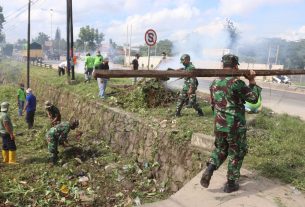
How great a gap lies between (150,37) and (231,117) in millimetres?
8556

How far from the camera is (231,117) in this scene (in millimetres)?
4605

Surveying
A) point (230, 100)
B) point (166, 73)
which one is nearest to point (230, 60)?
point (230, 100)

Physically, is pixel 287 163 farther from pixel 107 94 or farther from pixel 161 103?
pixel 107 94

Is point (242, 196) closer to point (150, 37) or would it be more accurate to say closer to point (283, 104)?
point (150, 37)

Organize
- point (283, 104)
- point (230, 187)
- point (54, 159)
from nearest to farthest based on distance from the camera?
point (230, 187) → point (54, 159) → point (283, 104)

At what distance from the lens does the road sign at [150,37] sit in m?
12.5

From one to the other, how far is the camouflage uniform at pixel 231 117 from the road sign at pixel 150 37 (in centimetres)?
811

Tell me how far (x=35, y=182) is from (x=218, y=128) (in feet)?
16.1

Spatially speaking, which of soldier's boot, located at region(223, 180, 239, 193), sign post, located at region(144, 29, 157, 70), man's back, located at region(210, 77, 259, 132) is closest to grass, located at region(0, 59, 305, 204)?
soldier's boot, located at region(223, 180, 239, 193)

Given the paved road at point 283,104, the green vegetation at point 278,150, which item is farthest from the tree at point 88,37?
the green vegetation at point 278,150

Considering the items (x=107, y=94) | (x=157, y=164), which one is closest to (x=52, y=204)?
(x=157, y=164)

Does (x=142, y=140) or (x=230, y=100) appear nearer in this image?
(x=230, y=100)

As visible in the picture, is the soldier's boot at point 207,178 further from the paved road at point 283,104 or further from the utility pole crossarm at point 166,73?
the paved road at point 283,104

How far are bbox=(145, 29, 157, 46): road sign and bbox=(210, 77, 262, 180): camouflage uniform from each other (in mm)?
8110
